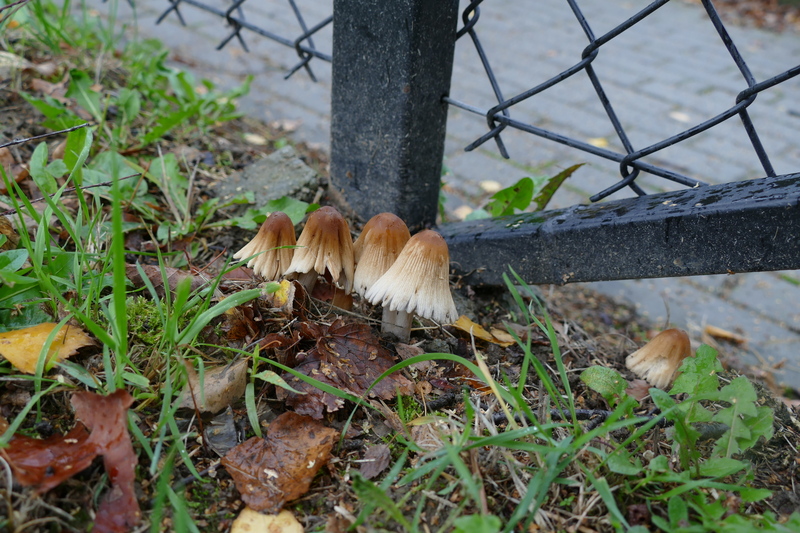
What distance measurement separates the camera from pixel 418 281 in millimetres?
1426

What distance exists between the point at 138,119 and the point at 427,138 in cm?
127

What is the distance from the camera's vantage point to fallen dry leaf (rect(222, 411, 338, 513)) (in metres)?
1.19

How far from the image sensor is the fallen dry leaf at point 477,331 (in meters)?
1.72

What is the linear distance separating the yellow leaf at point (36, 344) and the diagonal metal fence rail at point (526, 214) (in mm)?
1001

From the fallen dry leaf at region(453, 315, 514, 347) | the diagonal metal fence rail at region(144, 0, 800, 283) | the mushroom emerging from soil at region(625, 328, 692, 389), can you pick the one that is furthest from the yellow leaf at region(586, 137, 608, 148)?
the fallen dry leaf at region(453, 315, 514, 347)

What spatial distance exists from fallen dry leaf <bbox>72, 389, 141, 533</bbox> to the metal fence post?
3.52 ft

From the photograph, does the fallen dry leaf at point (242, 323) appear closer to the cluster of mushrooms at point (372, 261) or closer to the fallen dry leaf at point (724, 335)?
the cluster of mushrooms at point (372, 261)

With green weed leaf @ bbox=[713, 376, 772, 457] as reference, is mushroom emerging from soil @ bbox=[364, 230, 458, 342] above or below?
above

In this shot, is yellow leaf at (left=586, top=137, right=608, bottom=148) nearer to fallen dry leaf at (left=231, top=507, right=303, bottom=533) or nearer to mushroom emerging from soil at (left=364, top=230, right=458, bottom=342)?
mushroom emerging from soil at (left=364, top=230, right=458, bottom=342)

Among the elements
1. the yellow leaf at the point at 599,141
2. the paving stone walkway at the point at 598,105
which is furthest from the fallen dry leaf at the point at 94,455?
the yellow leaf at the point at 599,141

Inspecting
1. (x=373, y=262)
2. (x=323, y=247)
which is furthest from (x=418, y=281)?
(x=323, y=247)

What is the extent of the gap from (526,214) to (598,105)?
2.45 meters

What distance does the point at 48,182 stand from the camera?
177cm

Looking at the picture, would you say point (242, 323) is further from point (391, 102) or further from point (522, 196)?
point (522, 196)
